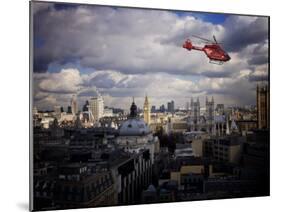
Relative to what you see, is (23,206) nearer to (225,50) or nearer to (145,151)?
(145,151)

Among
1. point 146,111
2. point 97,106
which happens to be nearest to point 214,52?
point 146,111

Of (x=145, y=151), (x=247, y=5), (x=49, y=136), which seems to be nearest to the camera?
(x=49, y=136)

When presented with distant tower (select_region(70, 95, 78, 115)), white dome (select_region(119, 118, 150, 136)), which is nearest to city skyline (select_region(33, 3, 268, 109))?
distant tower (select_region(70, 95, 78, 115))

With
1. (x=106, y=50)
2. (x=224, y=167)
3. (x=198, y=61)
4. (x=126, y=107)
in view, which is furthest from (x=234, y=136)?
(x=106, y=50)

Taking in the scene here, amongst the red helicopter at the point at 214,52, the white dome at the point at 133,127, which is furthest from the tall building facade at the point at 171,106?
the red helicopter at the point at 214,52

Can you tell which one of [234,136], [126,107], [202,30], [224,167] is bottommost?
[224,167]

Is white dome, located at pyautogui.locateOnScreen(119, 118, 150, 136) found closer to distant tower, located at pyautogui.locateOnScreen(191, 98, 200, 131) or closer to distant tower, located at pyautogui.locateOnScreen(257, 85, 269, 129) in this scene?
distant tower, located at pyautogui.locateOnScreen(191, 98, 200, 131)

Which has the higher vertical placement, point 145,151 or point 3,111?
point 3,111
